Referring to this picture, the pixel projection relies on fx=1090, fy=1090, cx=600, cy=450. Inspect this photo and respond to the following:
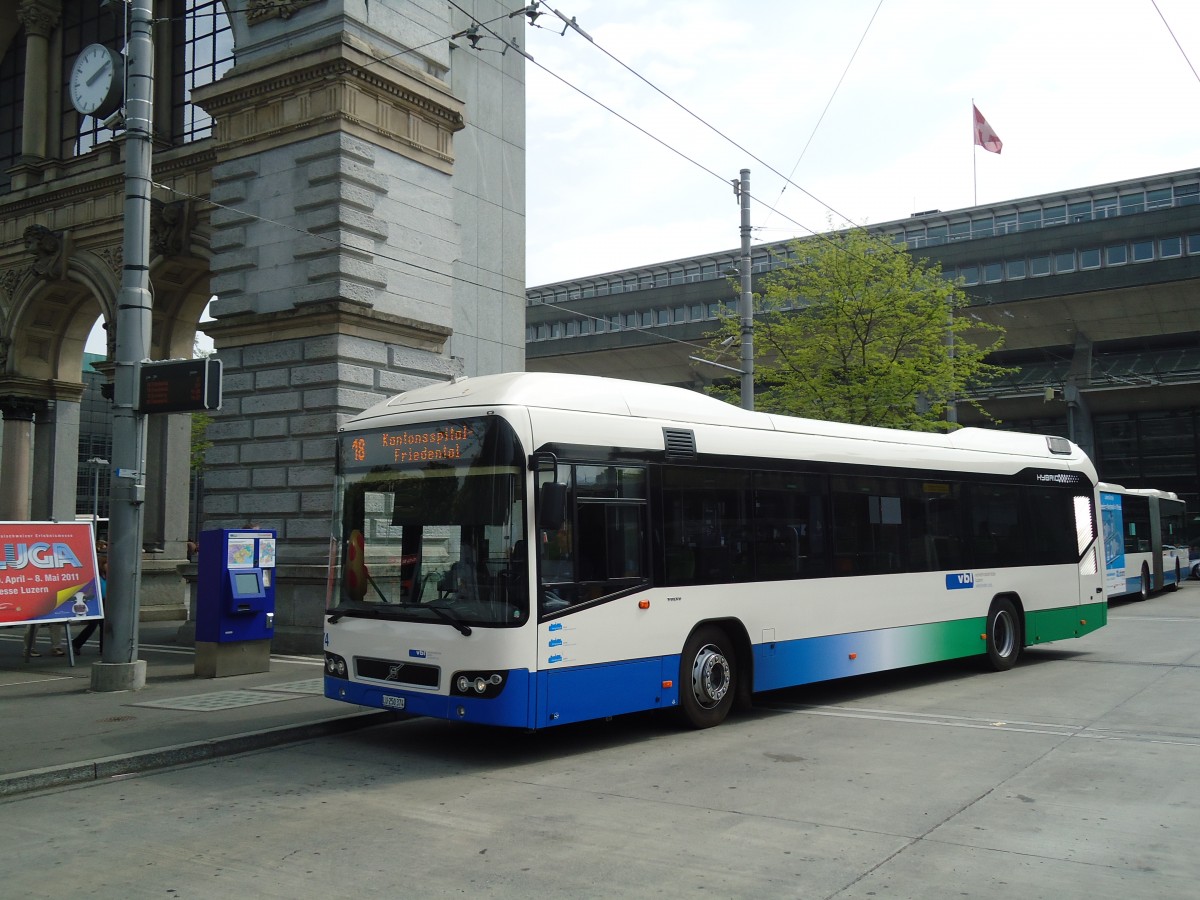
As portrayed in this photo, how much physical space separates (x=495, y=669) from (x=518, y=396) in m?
2.16

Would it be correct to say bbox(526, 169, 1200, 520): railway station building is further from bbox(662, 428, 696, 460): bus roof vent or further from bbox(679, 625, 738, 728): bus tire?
bbox(679, 625, 738, 728): bus tire

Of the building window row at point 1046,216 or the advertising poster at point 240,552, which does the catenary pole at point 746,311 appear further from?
the building window row at point 1046,216

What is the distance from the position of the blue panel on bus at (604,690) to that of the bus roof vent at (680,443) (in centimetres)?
182

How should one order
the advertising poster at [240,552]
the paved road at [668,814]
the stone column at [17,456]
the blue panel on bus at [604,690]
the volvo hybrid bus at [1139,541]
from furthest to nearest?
the volvo hybrid bus at [1139,541]
the stone column at [17,456]
the advertising poster at [240,552]
the blue panel on bus at [604,690]
the paved road at [668,814]

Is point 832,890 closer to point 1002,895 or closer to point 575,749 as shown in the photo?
Answer: point 1002,895

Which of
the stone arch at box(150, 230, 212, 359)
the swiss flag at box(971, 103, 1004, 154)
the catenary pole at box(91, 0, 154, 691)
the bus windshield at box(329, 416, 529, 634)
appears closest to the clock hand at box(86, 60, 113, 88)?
the stone arch at box(150, 230, 212, 359)

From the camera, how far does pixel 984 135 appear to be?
3697 centimetres

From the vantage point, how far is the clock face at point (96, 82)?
22.1 meters

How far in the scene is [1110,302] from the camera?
43.9 metres

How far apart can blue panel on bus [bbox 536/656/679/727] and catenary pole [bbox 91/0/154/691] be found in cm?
572

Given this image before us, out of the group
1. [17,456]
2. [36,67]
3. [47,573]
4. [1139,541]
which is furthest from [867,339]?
[36,67]

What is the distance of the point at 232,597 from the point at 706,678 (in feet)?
20.2

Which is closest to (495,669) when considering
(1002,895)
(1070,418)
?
(1002,895)

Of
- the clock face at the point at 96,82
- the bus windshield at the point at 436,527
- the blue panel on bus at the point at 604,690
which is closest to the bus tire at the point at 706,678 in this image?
the blue panel on bus at the point at 604,690
